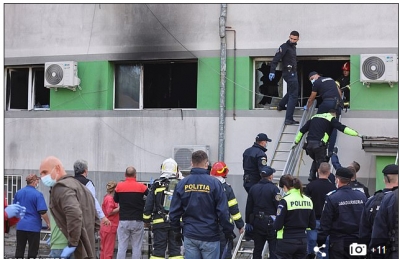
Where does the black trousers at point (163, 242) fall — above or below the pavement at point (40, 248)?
above

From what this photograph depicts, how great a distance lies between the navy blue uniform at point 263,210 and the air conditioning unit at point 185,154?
417cm

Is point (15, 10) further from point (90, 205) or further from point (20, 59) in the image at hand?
point (90, 205)

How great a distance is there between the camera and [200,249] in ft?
34.5

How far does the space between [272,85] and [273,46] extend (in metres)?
1.05

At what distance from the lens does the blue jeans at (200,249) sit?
34.3 feet

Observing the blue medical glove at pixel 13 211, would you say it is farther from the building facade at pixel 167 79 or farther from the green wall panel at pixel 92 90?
the green wall panel at pixel 92 90

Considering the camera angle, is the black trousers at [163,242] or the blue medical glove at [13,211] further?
the black trousers at [163,242]

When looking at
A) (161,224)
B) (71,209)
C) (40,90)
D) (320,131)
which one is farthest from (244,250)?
(40,90)

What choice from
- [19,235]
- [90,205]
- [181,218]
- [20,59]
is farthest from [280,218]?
[20,59]

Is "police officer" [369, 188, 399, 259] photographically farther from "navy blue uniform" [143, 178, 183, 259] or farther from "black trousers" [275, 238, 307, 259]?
"navy blue uniform" [143, 178, 183, 259]

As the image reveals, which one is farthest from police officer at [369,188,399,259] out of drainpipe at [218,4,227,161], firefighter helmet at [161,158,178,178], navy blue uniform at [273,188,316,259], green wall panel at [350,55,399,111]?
drainpipe at [218,4,227,161]

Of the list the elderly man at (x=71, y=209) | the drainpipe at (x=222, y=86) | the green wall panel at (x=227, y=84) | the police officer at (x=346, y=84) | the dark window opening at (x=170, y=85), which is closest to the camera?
the elderly man at (x=71, y=209)

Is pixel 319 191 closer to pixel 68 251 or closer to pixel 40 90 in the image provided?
pixel 68 251

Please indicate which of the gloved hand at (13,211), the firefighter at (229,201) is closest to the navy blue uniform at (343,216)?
the firefighter at (229,201)
